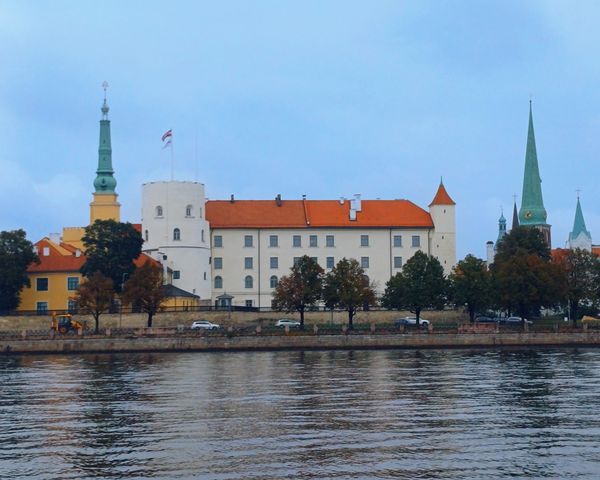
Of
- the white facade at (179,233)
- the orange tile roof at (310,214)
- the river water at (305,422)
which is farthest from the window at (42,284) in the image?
the river water at (305,422)

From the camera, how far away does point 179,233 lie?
101312mm

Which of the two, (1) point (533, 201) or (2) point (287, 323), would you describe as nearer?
(2) point (287, 323)

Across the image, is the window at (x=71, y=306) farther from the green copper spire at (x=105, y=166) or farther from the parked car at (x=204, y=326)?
the green copper spire at (x=105, y=166)

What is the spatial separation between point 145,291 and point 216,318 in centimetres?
785

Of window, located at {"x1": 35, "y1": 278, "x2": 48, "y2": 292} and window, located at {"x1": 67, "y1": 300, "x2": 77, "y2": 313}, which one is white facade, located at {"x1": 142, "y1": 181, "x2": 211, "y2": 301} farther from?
window, located at {"x1": 35, "y1": 278, "x2": 48, "y2": 292}

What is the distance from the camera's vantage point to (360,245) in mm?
106500

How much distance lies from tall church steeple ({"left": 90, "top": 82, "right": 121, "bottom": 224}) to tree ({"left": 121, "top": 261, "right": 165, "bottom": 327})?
36.8 meters

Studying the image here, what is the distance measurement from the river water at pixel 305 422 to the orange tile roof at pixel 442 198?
51367 millimetres

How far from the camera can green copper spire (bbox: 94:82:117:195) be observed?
12538cm

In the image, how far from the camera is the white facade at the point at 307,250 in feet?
344

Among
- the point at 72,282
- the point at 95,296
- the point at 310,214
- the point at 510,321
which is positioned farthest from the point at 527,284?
the point at 72,282

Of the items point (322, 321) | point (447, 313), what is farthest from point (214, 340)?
point (447, 313)

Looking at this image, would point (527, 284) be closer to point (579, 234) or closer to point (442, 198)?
point (442, 198)

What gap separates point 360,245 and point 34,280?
29715 millimetres
